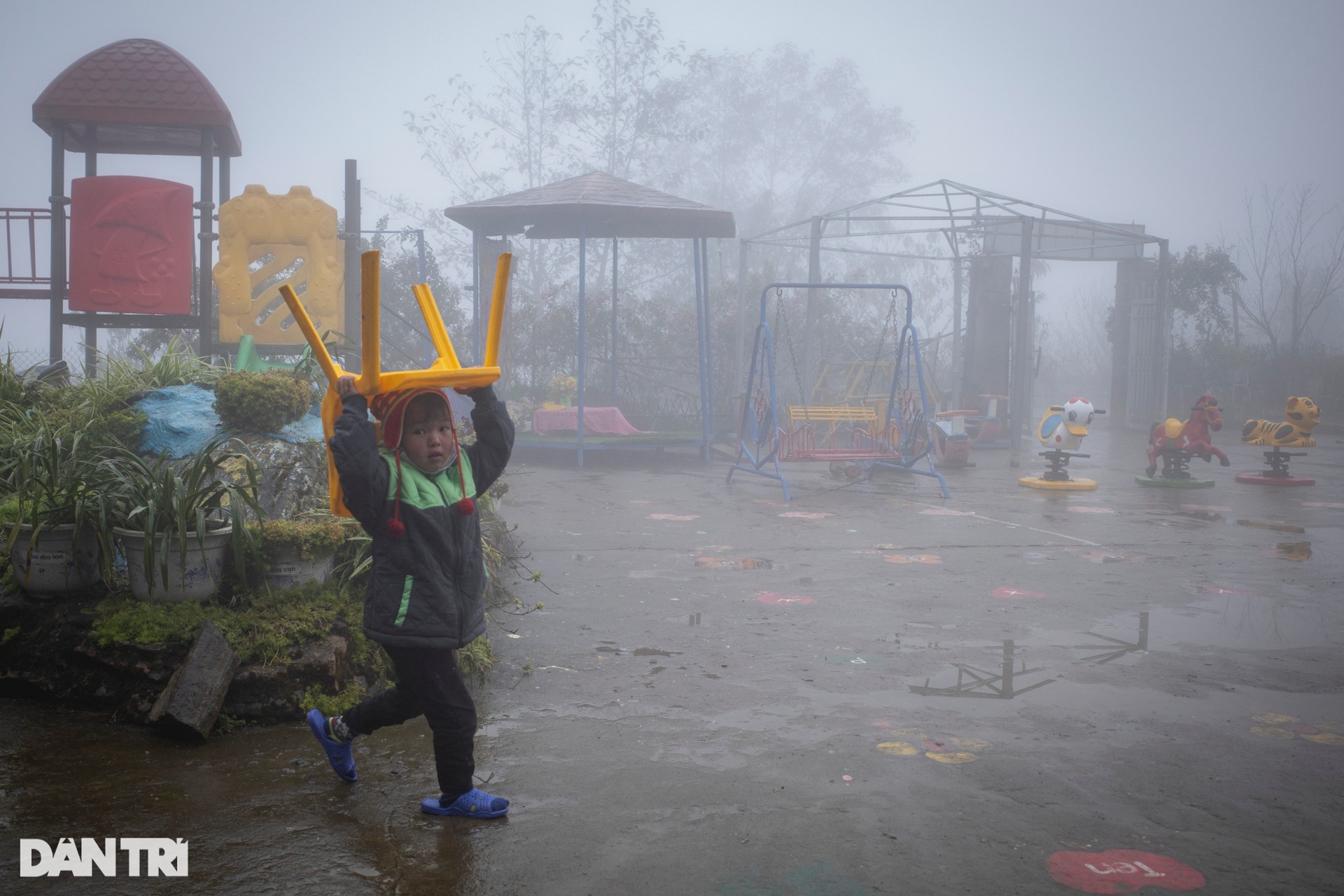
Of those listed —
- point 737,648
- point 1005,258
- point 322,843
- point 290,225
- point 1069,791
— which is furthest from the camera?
point 1005,258

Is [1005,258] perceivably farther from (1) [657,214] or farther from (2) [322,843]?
(2) [322,843]

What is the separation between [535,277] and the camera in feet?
92.5

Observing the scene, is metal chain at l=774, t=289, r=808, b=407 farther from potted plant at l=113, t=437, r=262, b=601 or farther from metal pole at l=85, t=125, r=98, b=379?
potted plant at l=113, t=437, r=262, b=601

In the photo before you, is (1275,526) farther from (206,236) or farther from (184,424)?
(206,236)

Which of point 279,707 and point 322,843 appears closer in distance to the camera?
point 322,843

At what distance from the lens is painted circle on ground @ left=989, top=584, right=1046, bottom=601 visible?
559 cm

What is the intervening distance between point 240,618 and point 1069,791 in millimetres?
2979

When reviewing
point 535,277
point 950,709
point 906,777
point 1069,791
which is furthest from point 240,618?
point 535,277

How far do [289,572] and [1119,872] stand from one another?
321 cm

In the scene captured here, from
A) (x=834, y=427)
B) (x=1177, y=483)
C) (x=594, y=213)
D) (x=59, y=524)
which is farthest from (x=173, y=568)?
(x=1177, y=483)

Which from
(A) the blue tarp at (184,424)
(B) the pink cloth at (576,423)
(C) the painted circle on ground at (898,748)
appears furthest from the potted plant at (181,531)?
(B) the pink cloth at (576,423)

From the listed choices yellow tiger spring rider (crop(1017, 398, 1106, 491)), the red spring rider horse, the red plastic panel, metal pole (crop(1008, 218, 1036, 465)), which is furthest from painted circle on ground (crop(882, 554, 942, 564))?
metal pole (crop(1008, 218, 1036, 465))

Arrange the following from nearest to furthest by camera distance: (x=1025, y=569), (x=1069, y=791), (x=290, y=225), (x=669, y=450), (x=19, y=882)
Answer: (x=19, y=882)
(x=1069, y=791)
(x=1025, y=569)
(x=290, y=225)
(x=669, y=450)

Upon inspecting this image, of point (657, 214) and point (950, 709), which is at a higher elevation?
point (657, 214)
